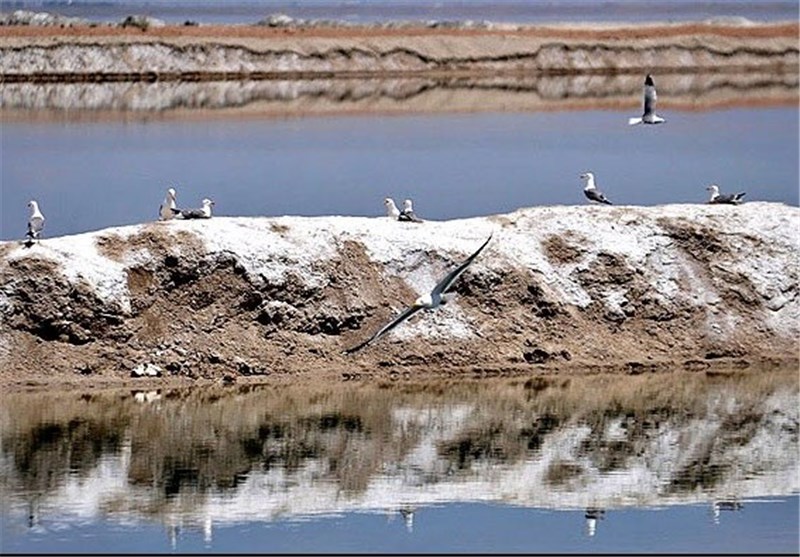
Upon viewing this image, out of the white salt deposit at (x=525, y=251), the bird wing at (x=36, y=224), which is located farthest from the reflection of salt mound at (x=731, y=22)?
the bird wing at (x=36, y=224)

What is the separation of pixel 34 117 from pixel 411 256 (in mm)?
36939

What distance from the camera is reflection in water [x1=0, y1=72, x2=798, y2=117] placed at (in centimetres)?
7394

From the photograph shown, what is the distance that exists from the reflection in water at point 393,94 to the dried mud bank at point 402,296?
38.8 metres

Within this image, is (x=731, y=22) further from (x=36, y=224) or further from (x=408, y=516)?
(x=408, y=516)

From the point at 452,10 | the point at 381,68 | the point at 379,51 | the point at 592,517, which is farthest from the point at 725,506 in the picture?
the point at 452,10

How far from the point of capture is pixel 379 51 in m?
94.2

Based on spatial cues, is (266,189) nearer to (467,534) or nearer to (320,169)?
(320,169)

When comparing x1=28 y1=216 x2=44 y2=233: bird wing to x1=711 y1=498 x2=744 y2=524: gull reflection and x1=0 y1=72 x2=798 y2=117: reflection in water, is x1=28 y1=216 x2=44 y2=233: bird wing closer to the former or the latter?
x1=711 y1=498 x2=744 y2=524: gull reflection

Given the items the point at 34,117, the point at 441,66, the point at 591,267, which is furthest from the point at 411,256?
the point at 441,66

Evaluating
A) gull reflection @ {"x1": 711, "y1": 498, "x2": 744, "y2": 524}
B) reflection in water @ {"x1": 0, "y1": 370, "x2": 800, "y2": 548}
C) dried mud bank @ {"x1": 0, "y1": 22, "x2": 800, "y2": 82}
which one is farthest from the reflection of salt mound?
gull reflection @ {"x1": 711, "y1": 498, "x2": 744, "y2": 524}

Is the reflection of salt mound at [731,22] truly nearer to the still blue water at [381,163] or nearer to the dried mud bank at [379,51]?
the dried mud bank at [379,51]

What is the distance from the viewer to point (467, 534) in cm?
2298

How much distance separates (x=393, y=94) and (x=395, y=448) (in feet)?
177

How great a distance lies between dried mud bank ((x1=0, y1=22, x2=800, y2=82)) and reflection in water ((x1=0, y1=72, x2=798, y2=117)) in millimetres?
2781
